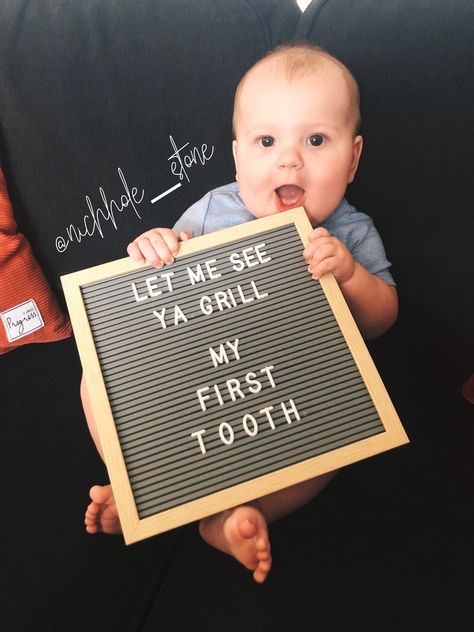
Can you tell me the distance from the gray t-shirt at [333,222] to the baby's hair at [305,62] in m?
0.21

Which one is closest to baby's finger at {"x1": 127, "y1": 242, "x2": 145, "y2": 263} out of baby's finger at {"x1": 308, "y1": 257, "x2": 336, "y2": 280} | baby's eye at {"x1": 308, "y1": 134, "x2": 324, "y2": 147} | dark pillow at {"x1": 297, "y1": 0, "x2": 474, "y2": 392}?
baby's finger at {"x1": 308, "y1": 257, "x2": 336, "y2": 280}

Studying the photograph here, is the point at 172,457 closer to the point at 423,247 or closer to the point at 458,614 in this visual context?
the point at 458,614

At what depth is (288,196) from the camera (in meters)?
1.08

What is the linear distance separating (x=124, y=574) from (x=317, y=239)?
799 millimetres

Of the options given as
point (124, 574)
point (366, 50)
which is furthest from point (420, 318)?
point (124, 574)

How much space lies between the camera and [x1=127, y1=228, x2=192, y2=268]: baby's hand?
0.90 meters

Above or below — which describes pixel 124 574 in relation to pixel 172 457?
below

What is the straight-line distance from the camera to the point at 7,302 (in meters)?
1.35

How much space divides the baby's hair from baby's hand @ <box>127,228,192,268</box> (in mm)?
450

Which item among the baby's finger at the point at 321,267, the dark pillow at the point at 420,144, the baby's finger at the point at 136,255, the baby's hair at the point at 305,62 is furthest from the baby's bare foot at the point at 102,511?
the baby's hair at the point at 305,62

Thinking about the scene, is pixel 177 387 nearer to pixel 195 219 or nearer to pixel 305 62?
pixel 195 219

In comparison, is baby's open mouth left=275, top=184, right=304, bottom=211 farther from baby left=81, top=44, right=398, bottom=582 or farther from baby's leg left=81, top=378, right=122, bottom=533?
baby's leg left=81, top=378, right=122, bottom=533

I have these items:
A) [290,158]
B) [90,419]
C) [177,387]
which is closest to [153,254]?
Result: [177,387]

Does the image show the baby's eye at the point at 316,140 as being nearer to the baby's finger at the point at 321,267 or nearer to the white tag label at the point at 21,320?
the baby's finger at the point at 321,267
